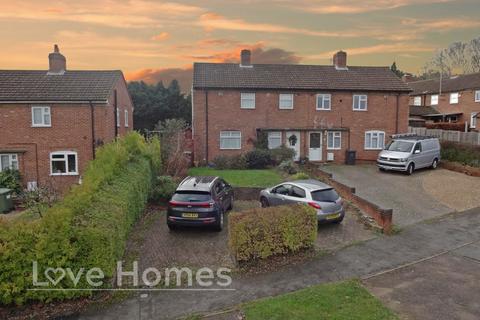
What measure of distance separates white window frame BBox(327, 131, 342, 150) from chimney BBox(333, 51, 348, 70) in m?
5.44

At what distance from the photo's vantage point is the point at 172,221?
1133cm

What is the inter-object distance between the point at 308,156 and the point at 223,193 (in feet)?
44.4

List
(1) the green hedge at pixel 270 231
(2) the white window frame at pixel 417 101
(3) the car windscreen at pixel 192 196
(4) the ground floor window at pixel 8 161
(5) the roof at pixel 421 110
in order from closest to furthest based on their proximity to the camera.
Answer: (1) the green hedge at pixel 270 231 < (3) the car windscreen at pixel 192 196 < (4) the ground floor window at pixel 8 161 < (5) the roof at pixel 421 110 < (2) the white window frame at pixel 417 101

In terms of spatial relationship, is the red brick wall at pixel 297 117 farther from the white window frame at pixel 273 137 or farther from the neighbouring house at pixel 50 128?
the neighbouring house at pixel 50 128

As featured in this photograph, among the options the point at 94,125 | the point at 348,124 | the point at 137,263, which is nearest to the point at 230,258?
the point at 137,263

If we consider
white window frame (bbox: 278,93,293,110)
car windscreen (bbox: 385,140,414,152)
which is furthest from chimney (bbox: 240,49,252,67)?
car windscreen (bbox: 385,140,414,152)

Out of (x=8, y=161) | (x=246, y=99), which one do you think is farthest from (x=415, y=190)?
(x=8, y=161)

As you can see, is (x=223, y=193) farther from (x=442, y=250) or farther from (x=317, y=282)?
(x=442, y=250)

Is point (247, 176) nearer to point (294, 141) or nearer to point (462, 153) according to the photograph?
point (294, 141)

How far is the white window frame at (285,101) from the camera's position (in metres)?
25.1

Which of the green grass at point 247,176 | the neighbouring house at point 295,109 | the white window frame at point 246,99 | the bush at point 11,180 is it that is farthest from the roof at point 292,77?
the bush at point 11,180

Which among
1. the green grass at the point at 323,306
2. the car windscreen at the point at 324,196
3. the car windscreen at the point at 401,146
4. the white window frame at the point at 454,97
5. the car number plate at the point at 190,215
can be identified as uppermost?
the white window frame at the point at 454,97

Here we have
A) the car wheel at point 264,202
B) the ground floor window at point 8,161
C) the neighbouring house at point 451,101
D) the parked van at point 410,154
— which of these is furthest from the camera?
the neighbouring house at point 451,101

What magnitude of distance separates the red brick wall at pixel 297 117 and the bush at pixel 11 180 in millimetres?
10467
